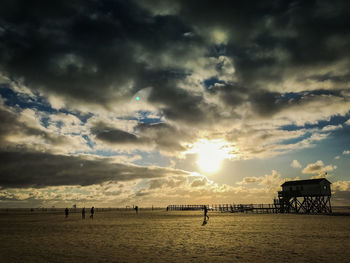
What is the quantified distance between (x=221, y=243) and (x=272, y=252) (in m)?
3.39

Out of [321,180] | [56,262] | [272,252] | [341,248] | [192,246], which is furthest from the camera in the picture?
[321,180]

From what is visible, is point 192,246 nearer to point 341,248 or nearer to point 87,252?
point 87,252

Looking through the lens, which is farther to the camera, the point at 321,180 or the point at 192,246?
the point at 321,180

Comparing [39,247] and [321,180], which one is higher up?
[321,180]

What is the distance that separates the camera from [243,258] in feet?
35.5

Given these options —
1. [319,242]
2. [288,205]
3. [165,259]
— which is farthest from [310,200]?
[165,259]

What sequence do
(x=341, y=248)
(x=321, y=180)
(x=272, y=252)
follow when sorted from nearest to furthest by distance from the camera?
(x=272, y=252), (x=341, y=248), (x=321, y=180)

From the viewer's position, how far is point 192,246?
13797mm

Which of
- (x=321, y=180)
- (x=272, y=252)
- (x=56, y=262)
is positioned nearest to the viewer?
(x=56, y=262)

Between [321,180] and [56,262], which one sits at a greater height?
[321,180]

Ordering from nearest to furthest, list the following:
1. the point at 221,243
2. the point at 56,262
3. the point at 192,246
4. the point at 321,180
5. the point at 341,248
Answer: the point at 56,262
the point at 341,248
the point at 192,246
the point at 221,243
the point at 321,180

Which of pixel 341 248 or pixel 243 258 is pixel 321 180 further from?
pixel 243 258

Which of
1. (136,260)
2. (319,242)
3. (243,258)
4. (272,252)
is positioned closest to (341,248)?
(319,242)

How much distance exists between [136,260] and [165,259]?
3.92ft
